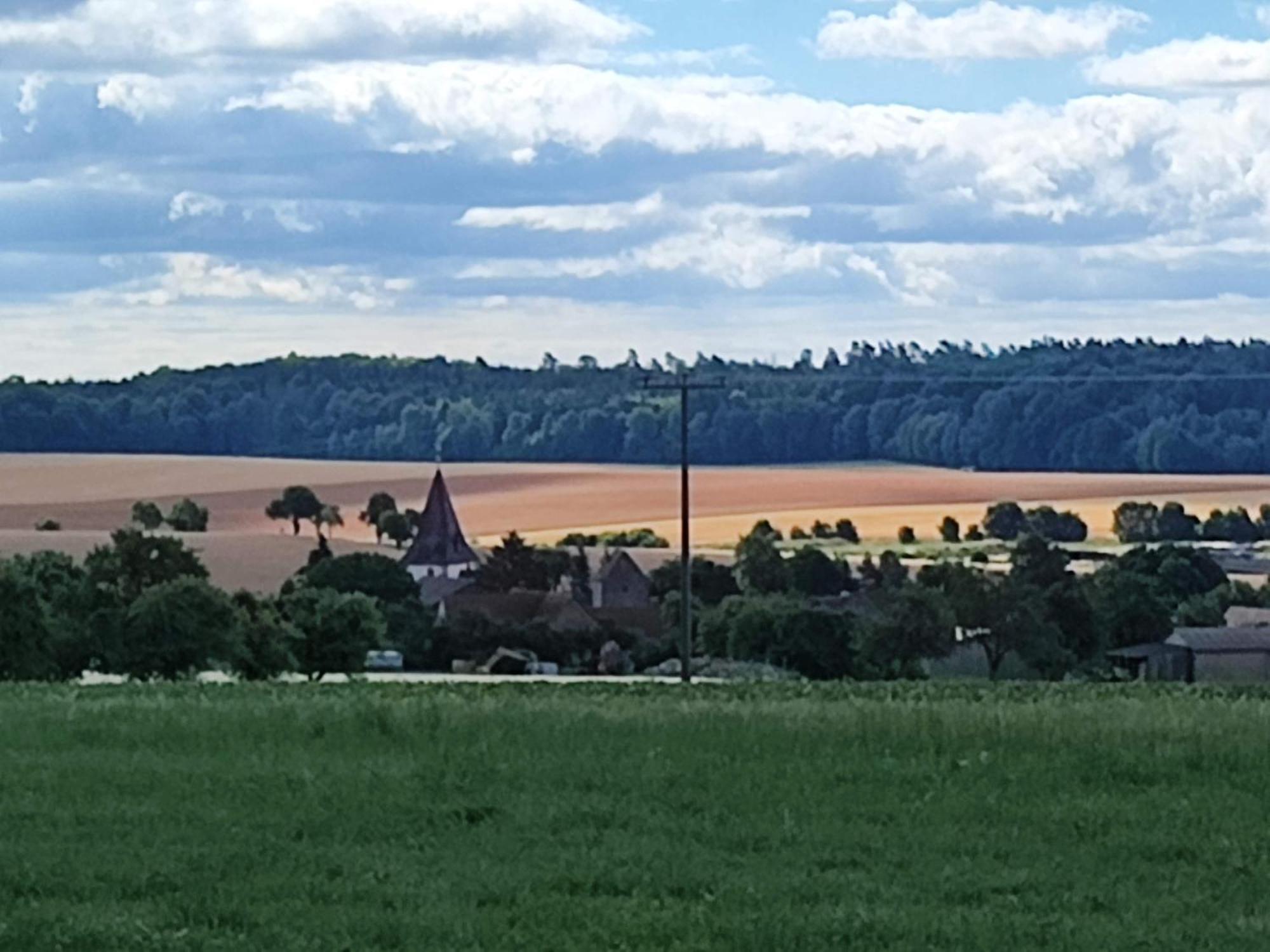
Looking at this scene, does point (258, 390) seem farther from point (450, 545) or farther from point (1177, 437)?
point (1177, 437)

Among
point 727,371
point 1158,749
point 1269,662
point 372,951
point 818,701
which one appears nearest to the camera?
point 372,951

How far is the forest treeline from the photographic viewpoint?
71750mm

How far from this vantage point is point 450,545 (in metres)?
75.4

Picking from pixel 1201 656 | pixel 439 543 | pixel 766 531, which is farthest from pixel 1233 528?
pixel 1201 656

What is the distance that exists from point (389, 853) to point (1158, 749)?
5.52 m

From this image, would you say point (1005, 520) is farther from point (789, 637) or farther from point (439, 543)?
point (789, 637)

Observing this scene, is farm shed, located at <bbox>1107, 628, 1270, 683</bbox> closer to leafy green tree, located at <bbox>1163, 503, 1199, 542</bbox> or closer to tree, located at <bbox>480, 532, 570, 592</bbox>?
leafy green tree, located at <bbox>1163, 503, 1199, 542</bbox>

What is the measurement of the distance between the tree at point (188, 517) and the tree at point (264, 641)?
28.2m

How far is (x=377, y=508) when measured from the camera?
262 ft

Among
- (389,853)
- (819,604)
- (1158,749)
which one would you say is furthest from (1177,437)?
(389,853)

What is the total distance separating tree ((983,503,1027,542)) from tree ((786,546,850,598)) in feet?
16.9

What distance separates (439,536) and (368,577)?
40.8ft

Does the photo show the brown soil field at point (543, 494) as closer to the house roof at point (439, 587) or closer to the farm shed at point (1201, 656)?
the house roof at point (439, 587)

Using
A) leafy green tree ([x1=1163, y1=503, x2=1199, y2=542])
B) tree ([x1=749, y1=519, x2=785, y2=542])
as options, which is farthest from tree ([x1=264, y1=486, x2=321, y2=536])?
leafy green tree ([x1=1163, y1=503, x2=1199, y2=542])
